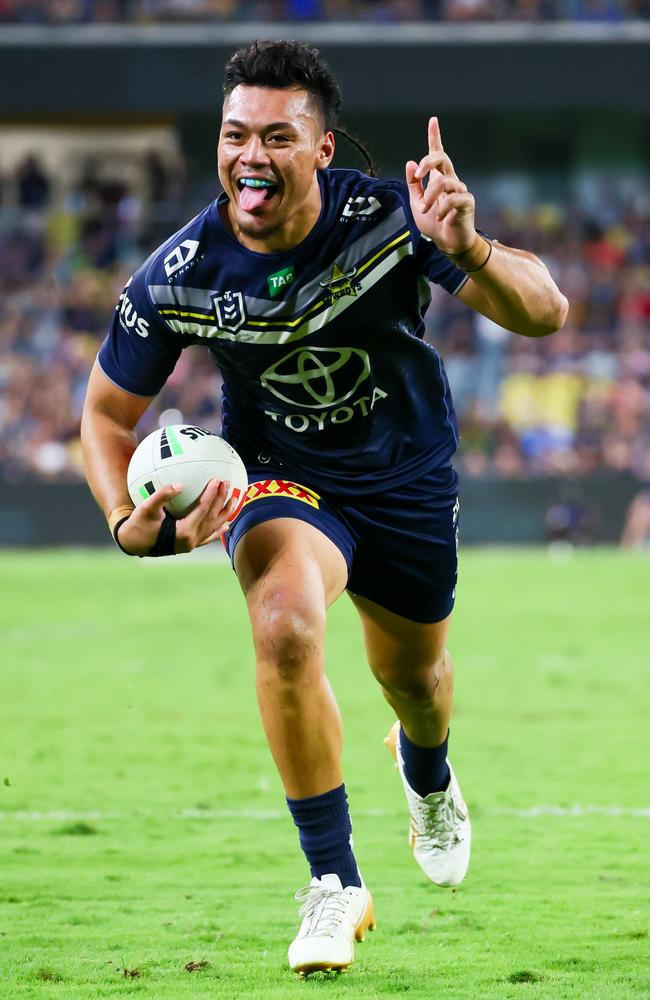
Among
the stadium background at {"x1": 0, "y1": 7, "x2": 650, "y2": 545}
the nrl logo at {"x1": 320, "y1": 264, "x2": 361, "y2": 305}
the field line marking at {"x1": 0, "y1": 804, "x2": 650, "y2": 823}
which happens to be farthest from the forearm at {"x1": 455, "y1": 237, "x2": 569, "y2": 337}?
the stadium background at {"x1": 0, "y1": 7, "x2": 650, "y2": 545}

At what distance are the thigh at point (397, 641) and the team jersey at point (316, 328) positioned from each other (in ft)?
1.48

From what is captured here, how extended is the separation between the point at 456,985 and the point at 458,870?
116 centimetres

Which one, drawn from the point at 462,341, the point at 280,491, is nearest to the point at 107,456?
the point at 280,491

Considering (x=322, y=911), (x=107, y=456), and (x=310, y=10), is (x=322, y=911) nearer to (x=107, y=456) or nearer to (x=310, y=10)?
(x=107, y=456)

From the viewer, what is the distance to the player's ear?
14.8 feet

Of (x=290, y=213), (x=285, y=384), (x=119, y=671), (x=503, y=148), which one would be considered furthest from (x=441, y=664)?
(x=503, y=148)

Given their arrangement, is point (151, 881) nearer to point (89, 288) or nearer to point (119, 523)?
point (119, 523)

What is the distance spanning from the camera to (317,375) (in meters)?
4.62

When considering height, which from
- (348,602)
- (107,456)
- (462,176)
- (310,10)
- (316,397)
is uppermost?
(310,10)

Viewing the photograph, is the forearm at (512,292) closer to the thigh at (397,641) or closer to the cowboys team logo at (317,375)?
the cowboys team logo at (317,375)

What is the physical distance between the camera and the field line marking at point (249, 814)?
6.46m

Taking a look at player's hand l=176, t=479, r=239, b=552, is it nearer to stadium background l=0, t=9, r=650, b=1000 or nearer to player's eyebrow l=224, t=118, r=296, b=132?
player's eyebrow l=224, t=118, r=296, b=132

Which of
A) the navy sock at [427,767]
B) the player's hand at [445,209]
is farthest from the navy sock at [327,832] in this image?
the player's hand at [445,209]

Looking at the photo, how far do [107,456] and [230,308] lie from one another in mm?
570
